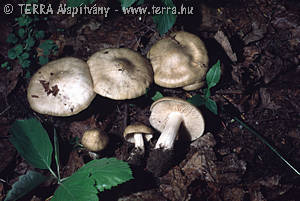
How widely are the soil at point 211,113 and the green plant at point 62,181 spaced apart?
0.58 m

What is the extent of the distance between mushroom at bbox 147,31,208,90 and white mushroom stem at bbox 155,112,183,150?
1.56 feet

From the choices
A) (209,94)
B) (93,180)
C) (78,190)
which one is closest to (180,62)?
(209,94)

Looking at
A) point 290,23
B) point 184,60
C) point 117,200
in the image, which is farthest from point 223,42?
point 117,200

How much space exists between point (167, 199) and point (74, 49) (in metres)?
3.00

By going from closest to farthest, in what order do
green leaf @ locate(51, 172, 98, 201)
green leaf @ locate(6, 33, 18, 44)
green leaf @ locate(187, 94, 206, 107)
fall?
1. green leaf @ locate(51, 172, 98, 201)
2. green leaf @ locate(187, 94, 206, 107)
3. green leaf @ locate(6, 33, 18, 44)

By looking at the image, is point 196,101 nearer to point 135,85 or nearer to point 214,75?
point 214,75

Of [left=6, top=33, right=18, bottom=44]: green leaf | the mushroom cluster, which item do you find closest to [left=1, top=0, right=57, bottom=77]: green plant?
[left=6, top=33, right=18, bottom=44]: green leaf

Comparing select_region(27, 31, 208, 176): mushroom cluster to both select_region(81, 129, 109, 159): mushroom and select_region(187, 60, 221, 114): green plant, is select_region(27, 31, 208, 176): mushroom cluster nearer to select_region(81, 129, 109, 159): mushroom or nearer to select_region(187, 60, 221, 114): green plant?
select_region(81, 129, 109, 159): mushroom

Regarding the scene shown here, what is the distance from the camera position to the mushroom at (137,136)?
3.09m

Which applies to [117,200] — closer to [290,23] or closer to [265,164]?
[265,164]

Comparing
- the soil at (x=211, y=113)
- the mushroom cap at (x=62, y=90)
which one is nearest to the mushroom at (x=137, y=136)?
the soil at (x=211, y=113)

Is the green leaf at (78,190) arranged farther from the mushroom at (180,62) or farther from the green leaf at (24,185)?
the mushroom at (180,62)

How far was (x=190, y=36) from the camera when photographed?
11.5 feet

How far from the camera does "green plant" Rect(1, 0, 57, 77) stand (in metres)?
3.73
